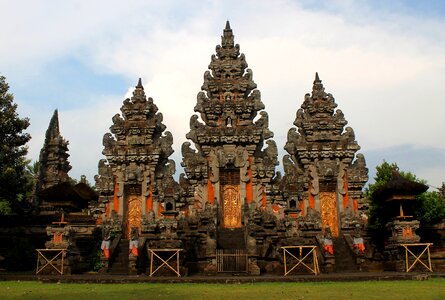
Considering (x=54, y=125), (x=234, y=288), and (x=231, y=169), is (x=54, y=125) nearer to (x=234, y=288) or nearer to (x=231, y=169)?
(x=231, y=169)

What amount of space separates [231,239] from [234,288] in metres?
7.98

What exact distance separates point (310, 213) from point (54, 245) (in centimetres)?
1058

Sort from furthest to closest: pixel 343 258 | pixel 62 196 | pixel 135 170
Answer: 1. pixel 135 170
2. pixel 343 258
3. pixel 62 196

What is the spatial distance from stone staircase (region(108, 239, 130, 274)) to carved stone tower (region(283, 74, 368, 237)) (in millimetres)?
8060

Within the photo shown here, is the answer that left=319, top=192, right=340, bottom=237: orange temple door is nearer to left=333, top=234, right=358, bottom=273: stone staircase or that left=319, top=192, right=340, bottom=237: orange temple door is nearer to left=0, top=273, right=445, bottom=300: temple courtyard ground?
left=333, top=234, right=358, bottom=273: stone staircase

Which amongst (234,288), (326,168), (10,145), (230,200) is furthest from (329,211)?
(10,145)

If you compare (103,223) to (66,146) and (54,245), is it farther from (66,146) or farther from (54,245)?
(66,146)

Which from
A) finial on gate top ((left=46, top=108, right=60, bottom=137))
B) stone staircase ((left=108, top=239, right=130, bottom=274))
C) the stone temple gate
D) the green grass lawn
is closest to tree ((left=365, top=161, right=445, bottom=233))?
the stone temple gate

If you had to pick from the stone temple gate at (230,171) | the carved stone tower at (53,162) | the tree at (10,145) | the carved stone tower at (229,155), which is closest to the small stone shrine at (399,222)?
the stone temple gate at (230,171)

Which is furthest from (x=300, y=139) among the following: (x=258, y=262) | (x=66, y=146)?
(x=66, y=146)

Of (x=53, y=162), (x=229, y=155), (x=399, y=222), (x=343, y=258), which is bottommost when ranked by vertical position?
(x=343, y=258)

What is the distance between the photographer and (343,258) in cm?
1855

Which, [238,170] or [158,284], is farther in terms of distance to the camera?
[238,170]

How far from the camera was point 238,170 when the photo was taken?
74.8ft
